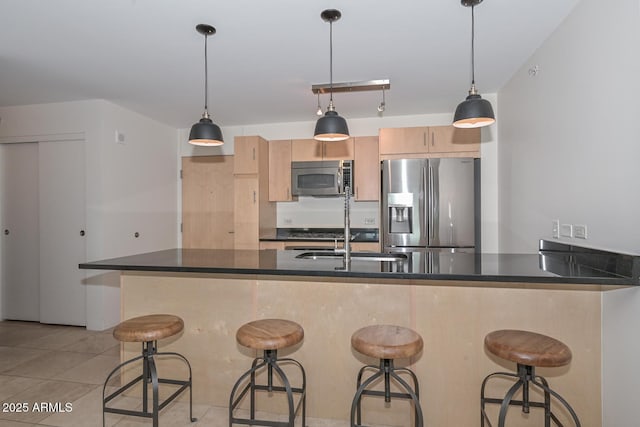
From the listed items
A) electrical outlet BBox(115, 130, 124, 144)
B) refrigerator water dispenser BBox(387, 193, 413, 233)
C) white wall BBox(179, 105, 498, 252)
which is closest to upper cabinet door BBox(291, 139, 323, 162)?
white wall BBox(179, 105, 498, 252)

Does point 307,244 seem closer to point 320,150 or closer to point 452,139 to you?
point 320,150

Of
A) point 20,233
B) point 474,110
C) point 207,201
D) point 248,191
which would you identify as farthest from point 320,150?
point 20,233

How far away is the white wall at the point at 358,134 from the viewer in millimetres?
3898

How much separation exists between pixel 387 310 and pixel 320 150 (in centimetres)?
283

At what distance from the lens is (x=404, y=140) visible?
13.2 feet

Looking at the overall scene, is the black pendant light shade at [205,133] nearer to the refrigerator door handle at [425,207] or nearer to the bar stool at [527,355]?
the bar stool at [527,355]

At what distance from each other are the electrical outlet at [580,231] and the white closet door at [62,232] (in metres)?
4.51

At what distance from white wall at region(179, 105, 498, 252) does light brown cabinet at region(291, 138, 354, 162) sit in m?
0.24

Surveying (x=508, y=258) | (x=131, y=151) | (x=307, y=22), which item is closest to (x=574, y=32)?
(x=508, y=258)

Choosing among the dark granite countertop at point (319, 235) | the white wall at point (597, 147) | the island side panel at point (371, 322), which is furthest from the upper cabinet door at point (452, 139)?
the island side panel at point (371, 322)

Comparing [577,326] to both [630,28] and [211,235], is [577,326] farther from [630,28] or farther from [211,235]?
[211,235]

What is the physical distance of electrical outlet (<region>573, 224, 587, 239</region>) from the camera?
2049 mm

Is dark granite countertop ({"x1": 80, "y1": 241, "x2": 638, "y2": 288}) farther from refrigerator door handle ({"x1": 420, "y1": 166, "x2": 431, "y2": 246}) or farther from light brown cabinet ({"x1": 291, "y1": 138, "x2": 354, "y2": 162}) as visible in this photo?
light brown cabinet ({"x1": 291, "y1": 138, "x2": 354, "y2": 162})

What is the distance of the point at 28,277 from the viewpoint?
4.11 m
